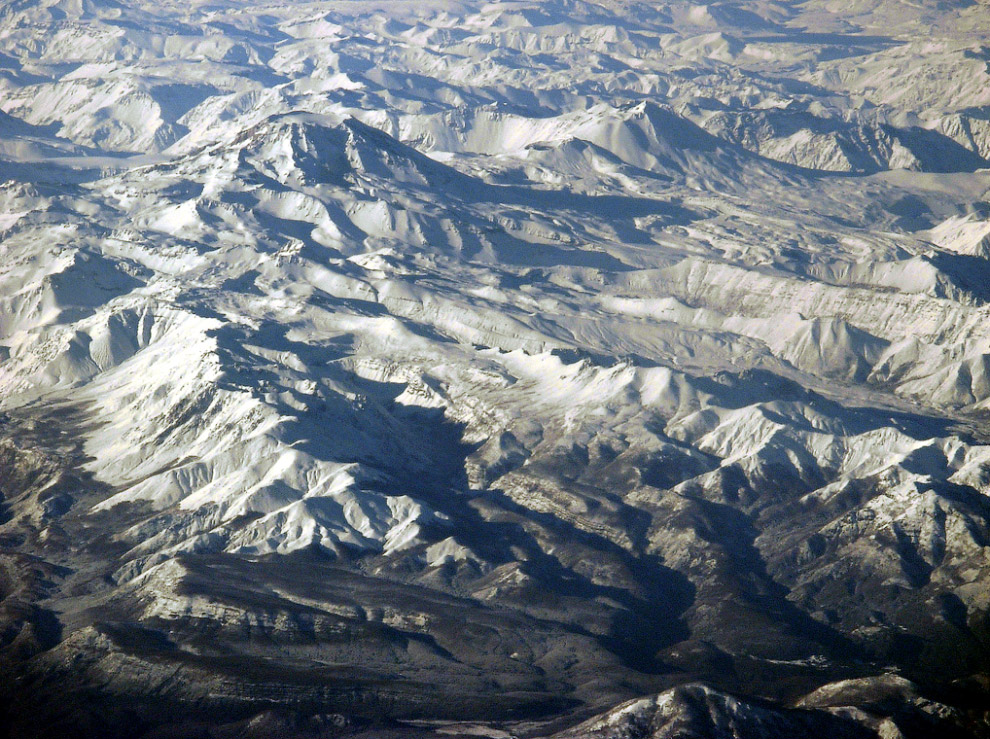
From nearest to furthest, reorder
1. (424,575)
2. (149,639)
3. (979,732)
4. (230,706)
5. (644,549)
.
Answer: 1. (979,732)
2. (230,706)
3. (149,639)
4. (424,575)
5. (644,549)

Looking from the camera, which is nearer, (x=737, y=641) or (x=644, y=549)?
(x=737, y=641)

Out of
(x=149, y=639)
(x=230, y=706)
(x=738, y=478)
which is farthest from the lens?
(x=738, y=478)

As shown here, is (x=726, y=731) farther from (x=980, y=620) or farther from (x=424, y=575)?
(x=424, y=575)

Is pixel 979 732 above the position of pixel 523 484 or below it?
above

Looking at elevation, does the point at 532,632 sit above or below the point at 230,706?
below

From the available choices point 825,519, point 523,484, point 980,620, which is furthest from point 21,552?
point 980,620

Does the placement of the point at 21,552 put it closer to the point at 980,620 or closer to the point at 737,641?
the point at 737,641

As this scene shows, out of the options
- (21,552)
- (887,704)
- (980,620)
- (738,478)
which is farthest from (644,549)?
(21,552)

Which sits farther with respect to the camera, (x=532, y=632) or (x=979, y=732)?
(x=532, y=632)

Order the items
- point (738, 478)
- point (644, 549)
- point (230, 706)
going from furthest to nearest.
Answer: point (738, 478), point (644, 549), point (230, 706)
